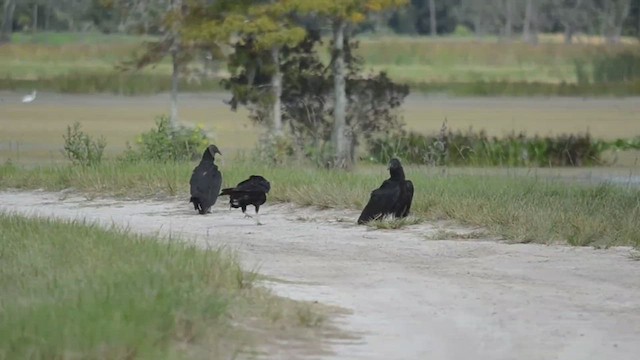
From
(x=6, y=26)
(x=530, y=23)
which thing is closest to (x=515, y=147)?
(x=6, y=26)

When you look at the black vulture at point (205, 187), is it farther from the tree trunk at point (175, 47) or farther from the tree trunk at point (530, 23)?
the tree trunk at point (530, 23)

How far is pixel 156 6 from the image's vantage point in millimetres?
38094

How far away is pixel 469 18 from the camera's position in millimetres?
65688

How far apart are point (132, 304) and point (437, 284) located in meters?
3.36

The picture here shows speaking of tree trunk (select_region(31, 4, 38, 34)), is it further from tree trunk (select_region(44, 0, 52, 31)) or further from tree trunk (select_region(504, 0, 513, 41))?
tree trunk (select_region(504, 0, 513, 41))

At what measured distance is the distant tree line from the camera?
5544cm

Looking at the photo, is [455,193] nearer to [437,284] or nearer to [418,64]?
[437,284]

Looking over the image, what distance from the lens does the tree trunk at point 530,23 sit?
62.5 metres

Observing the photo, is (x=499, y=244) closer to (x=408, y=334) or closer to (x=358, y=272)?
(x=358, y=272)

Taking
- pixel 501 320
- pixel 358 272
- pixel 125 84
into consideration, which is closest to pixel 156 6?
pixel 125 84

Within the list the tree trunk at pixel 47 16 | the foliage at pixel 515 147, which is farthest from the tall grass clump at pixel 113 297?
the tree trunk at pixel 47 16

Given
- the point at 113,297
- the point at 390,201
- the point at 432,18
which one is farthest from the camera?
the point at 432,18

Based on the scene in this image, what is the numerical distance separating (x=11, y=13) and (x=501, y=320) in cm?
4582

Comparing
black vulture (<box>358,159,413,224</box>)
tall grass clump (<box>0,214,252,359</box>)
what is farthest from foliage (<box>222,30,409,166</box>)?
tall grass clump (<box>0,214,252,359</box>)
